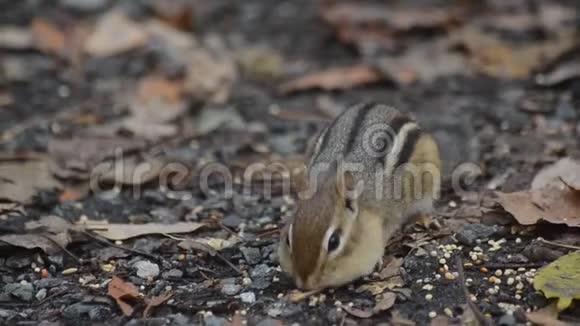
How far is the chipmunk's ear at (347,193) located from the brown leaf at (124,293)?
41.6 inches

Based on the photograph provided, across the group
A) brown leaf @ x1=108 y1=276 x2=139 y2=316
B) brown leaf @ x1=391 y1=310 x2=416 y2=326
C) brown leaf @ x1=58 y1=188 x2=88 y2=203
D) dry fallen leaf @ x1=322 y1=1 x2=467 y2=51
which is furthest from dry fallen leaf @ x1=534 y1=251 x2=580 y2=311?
dry fallen leaf @ x1=322 y1=1 x2=467 y2=51

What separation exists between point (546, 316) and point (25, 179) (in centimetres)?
327

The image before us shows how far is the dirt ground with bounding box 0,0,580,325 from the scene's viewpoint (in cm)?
415

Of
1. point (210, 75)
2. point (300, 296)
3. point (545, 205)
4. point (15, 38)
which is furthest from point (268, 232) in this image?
point (15, 38)

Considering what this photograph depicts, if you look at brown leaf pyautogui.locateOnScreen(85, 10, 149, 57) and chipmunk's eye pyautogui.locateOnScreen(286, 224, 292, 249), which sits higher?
brown leaf pyautogui.locateOnScreen(85, 10, 149, 57)

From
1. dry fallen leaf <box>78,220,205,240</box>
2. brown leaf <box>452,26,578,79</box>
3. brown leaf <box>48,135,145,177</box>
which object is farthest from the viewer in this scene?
brown leaf <box>452,26,578,79</box>

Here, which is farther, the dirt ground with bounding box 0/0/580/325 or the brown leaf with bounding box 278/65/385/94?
the brown leaf with bounding box 278/65/385/94

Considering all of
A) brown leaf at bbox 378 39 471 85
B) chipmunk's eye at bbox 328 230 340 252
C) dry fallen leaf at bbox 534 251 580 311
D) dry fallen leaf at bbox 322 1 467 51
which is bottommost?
dry fallen leaf at bbox 534 251 580 311

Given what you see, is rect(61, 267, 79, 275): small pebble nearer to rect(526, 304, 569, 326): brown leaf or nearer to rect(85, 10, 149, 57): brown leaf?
rect(526, 304, 569, 326): brown leaf

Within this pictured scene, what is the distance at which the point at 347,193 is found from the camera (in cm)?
406

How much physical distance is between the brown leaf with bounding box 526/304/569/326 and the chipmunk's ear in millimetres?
888

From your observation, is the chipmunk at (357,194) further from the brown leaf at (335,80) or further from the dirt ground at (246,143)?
the brown leaf at (335,80)

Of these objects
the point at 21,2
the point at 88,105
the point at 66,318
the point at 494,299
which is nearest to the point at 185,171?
the point at 88,105

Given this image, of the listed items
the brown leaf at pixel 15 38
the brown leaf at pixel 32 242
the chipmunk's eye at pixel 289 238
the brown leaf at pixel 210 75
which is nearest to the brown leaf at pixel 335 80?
the brown leaf at pixel 210 75
